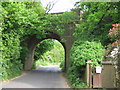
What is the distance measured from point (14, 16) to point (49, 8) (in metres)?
7.69

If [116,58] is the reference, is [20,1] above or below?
above

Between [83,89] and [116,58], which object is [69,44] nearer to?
[83,89]

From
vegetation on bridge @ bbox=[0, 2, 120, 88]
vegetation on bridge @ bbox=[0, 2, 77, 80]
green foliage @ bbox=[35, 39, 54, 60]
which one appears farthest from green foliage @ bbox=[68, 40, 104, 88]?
green foliage @ bbox=[35, 39, 54, 60]

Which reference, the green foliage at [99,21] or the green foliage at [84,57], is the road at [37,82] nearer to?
the green foliage at [84,57]

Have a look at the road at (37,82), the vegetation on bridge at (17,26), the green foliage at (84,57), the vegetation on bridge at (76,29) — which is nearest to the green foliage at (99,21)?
the vegetation on bridge at (76,29)

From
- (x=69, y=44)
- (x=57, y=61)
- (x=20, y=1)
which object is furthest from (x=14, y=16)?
(x=57, y=61)

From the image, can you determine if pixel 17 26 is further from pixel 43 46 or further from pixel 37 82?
pixel 43 46

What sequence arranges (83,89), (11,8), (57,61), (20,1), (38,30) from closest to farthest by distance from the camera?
(83,89), (11,8), (20,1), (38,30), (57,61)

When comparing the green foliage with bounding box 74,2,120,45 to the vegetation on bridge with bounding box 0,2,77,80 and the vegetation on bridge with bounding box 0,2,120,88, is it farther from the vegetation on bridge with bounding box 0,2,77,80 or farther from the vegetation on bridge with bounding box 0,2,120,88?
the vegetation on bridge with bounding box 0,2,77,80

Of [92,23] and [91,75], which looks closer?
[91,75]

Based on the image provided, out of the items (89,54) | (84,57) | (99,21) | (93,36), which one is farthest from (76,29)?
(84,57)

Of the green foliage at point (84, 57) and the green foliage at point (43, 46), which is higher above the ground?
the green foliage at point (43, 46)

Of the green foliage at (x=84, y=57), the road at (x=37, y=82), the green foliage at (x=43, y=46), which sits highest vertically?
the green foliage at (x=43, y=46)

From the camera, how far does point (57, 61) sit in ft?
164
